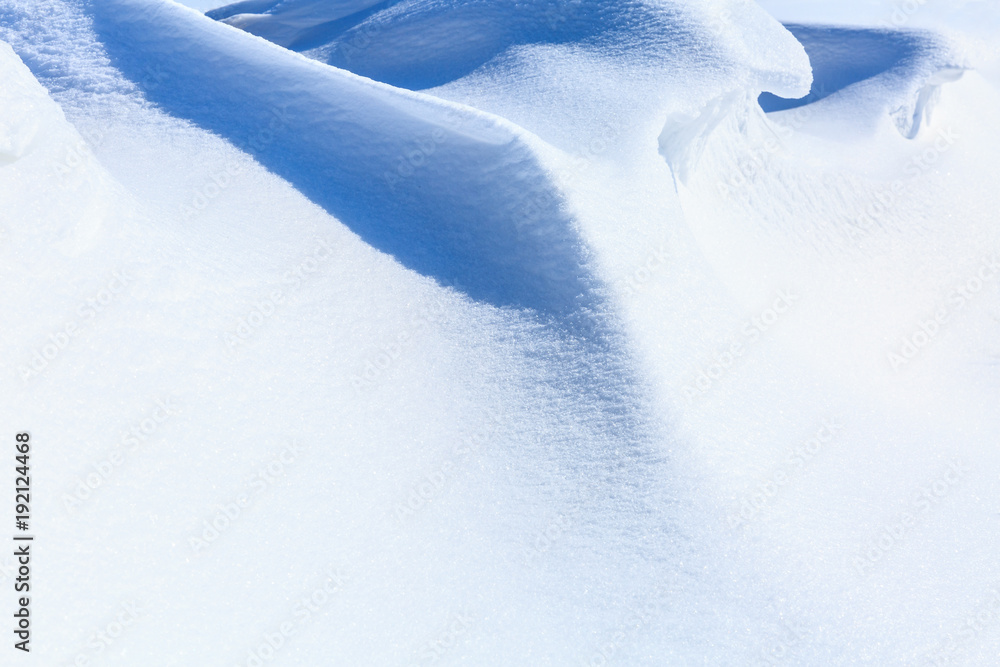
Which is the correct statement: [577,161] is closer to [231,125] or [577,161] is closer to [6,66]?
[231,125]

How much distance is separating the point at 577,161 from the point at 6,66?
6.81ft

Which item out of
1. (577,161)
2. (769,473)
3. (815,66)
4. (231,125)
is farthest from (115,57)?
(815,66)

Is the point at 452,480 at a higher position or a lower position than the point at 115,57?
lower

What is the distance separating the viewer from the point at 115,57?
12.1ft
